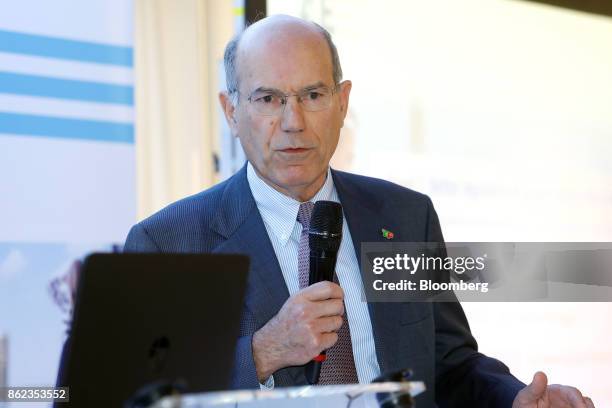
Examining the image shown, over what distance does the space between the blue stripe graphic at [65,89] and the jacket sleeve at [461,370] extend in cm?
231

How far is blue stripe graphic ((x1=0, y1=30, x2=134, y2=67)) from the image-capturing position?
3.76m

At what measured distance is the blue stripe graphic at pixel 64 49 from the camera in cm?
376

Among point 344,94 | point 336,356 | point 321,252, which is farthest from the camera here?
point 344,94

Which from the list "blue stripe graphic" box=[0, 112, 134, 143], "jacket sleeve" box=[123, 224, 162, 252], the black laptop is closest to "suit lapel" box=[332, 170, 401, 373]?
"jacket sleeve" box=[123, 224, 162, 252]

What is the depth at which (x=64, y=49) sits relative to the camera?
3.92 metres

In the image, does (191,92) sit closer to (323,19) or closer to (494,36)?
(323,19)

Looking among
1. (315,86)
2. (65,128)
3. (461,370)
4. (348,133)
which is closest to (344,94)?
(315,86)

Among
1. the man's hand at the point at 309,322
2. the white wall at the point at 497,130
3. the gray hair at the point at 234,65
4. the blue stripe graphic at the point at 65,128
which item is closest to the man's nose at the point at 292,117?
the gray hair at the point at 234,65

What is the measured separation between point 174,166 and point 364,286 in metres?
2.16

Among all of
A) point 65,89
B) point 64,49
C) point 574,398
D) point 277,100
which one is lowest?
point 574,398

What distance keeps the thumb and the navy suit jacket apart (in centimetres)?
10

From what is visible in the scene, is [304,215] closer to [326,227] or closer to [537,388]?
[326,227]

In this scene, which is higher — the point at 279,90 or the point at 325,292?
the point at 279,90

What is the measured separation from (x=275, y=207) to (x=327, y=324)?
71 cm
